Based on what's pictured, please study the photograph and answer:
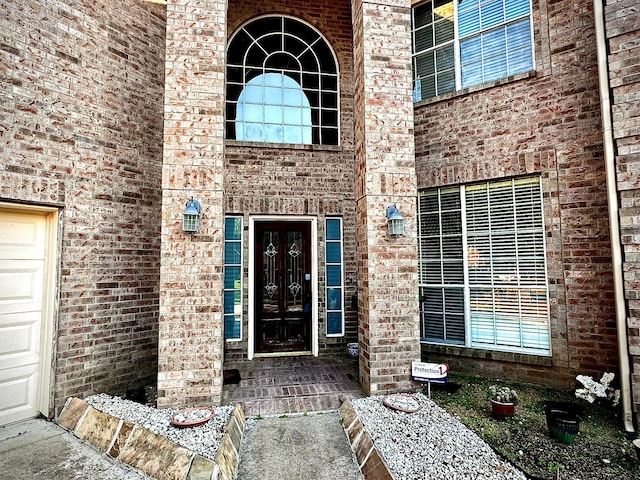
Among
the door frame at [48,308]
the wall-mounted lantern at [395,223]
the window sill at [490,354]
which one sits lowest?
the window sill at [490,354]

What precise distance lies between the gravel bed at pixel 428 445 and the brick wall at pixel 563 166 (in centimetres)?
183

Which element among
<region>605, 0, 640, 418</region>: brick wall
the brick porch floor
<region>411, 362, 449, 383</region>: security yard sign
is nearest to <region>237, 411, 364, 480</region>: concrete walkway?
the brick porch floor

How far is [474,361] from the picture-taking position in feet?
16.0

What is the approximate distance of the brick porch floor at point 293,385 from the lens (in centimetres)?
380

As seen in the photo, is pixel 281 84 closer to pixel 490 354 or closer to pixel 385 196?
pixel 385 196

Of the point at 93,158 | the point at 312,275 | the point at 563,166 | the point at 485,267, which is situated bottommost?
the point at 312,275

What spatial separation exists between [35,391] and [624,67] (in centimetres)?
699

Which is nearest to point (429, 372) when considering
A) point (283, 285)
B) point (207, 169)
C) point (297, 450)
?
point (297, 450)

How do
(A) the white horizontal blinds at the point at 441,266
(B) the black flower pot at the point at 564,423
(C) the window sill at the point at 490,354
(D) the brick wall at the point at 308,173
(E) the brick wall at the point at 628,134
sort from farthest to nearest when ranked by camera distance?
1. (D) the brick wall at the point at 308,173
2. (A) the white horizontal blinds at the point at 441,266
3. (C) the window sill at the point at 490,354
4. (E) the brick wall at the point at 628,134
5. (B) the black flower pot at the point at 564,423

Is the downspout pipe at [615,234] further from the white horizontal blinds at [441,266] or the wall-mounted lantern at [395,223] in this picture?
the wall-mounted lantern at [395,223]

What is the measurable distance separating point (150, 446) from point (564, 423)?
11.6 feet

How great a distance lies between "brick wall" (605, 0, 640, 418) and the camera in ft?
11.2

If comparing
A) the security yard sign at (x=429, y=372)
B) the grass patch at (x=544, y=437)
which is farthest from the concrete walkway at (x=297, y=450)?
the grass patch at (x=544, y=437)

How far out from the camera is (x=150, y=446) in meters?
2.89
